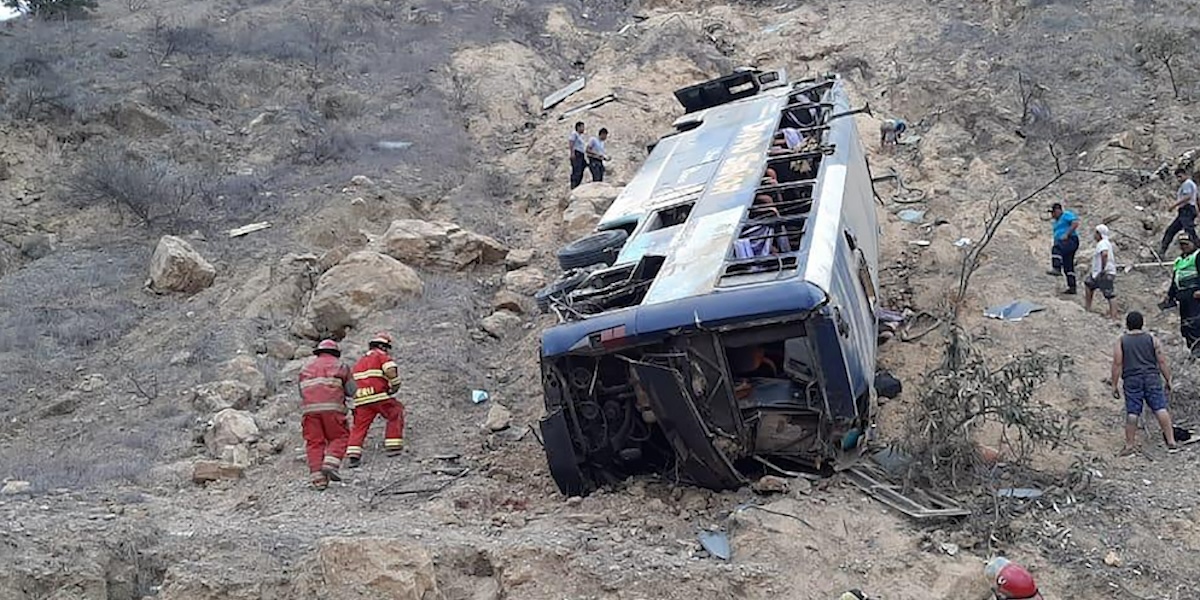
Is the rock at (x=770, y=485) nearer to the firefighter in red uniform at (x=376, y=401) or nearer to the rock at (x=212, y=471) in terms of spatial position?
the firefighter in red uniform at (x=376, y=401)

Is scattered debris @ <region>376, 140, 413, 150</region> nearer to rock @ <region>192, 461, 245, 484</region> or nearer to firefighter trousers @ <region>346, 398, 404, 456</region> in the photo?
firefighter trousers @ <region>346, 398, 404, 456</region>

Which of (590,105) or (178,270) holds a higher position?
(178,270)

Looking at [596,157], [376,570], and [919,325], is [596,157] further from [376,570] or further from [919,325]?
[376,570]

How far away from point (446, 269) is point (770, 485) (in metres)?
5.86

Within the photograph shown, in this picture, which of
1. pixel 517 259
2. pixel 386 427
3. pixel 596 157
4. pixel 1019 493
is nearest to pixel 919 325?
pixel 1019 493

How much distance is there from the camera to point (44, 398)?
30.3 feet

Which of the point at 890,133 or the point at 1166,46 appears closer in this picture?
the point at 890,133

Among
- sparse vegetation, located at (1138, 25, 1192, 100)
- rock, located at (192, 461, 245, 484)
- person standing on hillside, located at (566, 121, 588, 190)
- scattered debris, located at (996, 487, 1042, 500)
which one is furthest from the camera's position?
sparse vegetation, located at (1138, 25, 1192, 100)

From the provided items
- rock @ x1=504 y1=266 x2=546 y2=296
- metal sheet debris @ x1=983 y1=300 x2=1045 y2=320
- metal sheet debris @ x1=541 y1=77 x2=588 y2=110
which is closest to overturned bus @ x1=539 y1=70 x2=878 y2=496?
metal sheet debris @ x1=983 y1=300 x2=1045 y2=320

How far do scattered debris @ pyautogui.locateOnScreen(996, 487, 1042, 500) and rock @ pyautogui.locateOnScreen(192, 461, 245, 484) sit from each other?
16.3 feet

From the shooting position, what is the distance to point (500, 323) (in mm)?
9914

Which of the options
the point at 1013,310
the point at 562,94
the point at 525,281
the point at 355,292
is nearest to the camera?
the point at 1013,310

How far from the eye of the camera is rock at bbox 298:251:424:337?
9.88 meters

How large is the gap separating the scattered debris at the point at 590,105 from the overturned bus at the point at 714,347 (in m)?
9.06
